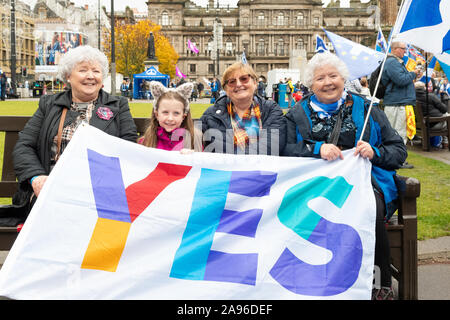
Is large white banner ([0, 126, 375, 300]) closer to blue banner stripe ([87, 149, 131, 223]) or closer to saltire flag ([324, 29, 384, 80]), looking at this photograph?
blue banner stripe ([87, 149, 131, 223])

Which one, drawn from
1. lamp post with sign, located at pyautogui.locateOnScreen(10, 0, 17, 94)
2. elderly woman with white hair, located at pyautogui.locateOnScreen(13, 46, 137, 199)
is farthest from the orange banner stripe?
lamp post with sign, located at pyautogui.locateOnScreen(10, 0, 17, 94)

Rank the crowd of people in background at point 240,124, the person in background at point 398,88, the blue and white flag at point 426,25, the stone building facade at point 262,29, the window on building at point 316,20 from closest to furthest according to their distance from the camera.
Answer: the crowd of people in background at point 240,124 < the blue and white flag at point 426,25 < the person in background at point 398,88 < the stone building facade at point 262,29 < the window on building at point 316,20

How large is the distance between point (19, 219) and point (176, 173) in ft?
3.76

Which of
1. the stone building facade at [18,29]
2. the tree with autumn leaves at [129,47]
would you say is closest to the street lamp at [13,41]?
the stone building facade at [18,29]

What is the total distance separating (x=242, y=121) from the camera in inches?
157

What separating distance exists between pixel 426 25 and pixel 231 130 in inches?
63.7

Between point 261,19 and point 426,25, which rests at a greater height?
point 261,19

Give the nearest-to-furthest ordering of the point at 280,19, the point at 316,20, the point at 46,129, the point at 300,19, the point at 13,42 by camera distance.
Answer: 1. the point at 46,129
2. the point at 13,42
3. the point at 300,19
4. the point at 316,20
5. the point at 280,19

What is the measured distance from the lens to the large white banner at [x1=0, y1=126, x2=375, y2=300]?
9.14 feet

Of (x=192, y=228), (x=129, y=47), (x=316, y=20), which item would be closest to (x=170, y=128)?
(x=192, y=228)

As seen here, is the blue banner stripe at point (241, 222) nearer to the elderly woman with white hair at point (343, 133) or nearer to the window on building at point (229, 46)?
the elderly woman with white hair at point (343, 133)

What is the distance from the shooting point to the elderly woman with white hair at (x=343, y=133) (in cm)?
320

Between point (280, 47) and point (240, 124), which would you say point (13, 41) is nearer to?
point (240, 124)
